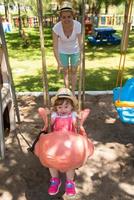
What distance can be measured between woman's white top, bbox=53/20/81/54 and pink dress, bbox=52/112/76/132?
1.95m

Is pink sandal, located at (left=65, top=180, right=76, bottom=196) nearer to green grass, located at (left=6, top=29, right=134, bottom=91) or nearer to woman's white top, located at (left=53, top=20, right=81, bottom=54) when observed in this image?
woman's white top, located at (left=53, top=20, right=81, bottom=54)

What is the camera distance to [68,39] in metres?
4.97

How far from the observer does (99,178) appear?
3.75 meters

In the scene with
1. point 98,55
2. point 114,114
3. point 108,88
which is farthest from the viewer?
point 98,55

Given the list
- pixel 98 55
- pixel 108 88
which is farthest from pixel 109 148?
pixel 98 55

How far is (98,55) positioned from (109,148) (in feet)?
23.4

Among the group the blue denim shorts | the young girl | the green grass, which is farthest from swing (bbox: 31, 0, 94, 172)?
the green grass

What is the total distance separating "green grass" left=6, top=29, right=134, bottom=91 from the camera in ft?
24.2

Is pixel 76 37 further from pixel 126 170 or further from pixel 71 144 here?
pixel 71 144

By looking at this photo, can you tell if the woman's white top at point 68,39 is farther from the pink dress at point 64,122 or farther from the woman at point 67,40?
the pink dress at point 64,122

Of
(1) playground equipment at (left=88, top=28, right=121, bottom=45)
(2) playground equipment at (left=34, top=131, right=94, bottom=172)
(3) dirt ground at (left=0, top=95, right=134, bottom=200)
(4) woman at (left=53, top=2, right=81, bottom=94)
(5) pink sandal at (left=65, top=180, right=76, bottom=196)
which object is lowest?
(1) playground equipment at (left=88, top=28, right=121, bottom=45)

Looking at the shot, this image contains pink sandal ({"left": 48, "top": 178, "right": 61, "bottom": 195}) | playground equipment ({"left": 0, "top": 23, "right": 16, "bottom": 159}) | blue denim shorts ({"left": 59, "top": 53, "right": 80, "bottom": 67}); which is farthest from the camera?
blue denim shorts ({"left": 59, "top": 53, "right": 80, "bottom": 67})

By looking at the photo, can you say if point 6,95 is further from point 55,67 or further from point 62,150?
point 55,67

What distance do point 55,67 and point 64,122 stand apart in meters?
6.05
